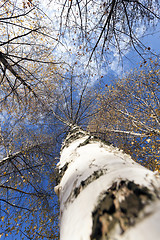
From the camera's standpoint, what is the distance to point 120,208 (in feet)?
1.27

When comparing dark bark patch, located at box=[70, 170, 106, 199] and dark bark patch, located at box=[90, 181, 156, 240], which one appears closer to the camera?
dark bark patch, located at box=[90, 181, 156, 240]

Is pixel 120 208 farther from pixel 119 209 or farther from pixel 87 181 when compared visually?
pixel 87 181

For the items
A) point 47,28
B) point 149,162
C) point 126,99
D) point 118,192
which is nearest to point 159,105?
point 126,99

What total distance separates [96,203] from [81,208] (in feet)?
0.37

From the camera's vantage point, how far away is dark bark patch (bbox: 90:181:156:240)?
338mm

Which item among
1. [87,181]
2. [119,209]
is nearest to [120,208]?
[119,209]

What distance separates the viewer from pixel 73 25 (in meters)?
2.43

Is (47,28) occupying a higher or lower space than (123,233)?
higher

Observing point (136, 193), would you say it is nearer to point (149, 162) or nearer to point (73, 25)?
point (73, 25)

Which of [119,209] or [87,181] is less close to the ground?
[87,181]

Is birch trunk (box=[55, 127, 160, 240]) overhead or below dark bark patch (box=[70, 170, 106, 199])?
below

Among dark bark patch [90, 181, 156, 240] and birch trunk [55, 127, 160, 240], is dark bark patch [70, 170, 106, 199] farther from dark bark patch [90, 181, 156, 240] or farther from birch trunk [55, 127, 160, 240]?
dark bark patch [90, 181, 156, 240]

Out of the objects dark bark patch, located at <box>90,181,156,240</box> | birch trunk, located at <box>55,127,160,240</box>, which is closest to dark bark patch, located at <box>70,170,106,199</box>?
birch trunk, located at <box>55,127,160,240</box>

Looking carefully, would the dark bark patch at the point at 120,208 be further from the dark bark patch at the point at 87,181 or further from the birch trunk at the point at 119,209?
the dark bark patch at the point at 87,181
